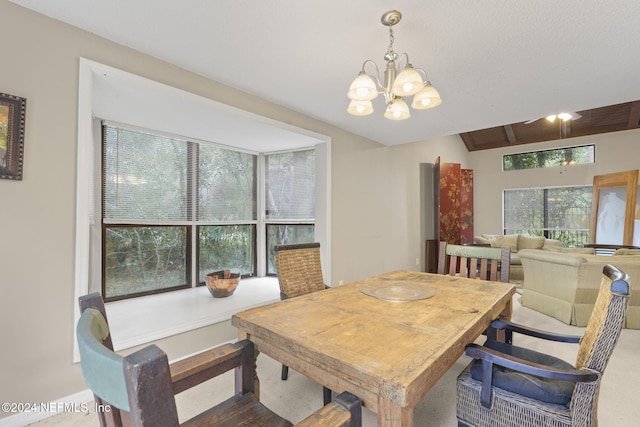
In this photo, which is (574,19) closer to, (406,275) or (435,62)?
(435,62)

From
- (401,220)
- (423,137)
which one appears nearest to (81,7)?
(423,137)

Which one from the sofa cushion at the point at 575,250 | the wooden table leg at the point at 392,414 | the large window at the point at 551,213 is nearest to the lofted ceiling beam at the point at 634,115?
the large window at the point at 551,213

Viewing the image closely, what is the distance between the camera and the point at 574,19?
169 cm

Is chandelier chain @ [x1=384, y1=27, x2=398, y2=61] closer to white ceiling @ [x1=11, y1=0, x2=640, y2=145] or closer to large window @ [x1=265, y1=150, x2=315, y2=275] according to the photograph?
white ceiling @ [x1=11, y1=0, x2=640, y2=145]

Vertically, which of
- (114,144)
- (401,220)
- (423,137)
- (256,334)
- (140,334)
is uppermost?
(423,137)

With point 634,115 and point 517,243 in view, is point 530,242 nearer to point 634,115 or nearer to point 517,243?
point 517,243

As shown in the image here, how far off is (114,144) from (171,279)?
1.70 m

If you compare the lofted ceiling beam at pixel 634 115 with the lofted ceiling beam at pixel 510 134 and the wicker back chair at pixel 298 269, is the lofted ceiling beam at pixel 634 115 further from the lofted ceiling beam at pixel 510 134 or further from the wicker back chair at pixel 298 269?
the wicker back chair at pixel 298 269

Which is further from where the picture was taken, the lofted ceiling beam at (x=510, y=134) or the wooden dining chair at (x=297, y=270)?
the lofted ceiling beam at (x=510, y=134)

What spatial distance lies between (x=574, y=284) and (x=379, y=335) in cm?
315

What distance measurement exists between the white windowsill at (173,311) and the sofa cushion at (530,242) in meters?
5.12

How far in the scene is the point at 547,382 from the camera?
1.28 meters

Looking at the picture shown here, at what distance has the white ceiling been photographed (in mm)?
1622

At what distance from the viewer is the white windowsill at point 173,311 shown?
2.21 meters
